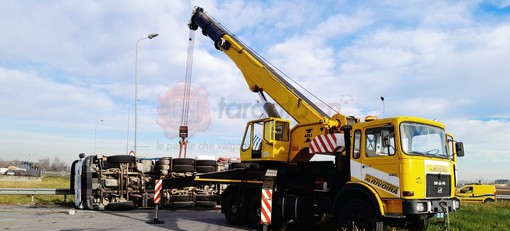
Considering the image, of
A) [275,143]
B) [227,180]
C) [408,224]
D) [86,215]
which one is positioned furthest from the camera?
[86,215]

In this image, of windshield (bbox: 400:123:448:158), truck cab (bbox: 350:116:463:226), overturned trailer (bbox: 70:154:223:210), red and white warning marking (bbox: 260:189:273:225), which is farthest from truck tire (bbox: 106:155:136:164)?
windshield (bbox: 400:123:448:158)

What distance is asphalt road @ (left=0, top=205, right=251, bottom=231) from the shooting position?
11.0 meters

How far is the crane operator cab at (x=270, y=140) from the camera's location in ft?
37.4

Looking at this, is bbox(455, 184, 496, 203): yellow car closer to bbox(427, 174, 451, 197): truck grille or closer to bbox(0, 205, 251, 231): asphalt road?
bbox(0, 205, 251, 231): asphalt road

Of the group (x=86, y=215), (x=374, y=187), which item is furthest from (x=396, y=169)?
(x=86, y=215)

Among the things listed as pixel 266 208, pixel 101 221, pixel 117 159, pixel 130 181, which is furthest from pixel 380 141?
pixel 117 159

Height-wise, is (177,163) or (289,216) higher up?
(177,163)

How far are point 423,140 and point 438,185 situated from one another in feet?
3.33

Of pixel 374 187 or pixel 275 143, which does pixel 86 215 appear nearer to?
pixel 275 143

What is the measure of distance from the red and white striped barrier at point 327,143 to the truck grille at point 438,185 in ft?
6.98

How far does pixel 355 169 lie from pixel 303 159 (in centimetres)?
241

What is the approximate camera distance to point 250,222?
38.9ft

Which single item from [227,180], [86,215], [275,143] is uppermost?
[275,143]

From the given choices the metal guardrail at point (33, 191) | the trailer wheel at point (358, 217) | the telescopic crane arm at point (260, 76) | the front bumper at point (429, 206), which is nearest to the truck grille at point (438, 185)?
the front bumper at point (429, 206)
